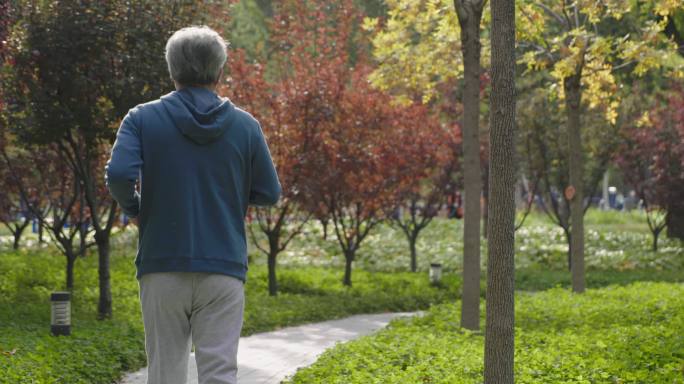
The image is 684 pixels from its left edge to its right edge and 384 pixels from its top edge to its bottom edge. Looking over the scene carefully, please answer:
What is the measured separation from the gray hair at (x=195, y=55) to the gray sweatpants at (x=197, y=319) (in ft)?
2.63

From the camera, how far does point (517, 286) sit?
66.2 feet

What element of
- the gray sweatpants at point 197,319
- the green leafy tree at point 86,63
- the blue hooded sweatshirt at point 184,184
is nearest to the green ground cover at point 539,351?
the gray sweatpants at point 197,319

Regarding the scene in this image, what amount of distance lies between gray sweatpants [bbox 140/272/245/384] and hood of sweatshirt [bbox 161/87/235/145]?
1.78 ft

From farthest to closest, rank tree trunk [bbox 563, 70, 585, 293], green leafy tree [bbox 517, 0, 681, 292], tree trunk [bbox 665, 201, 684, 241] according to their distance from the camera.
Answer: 1. tree trunk [bbox 665, 201, 684, 241]
2. tree trunk [bbox 563, 70, 585, 293]
3. green leafy tree [bbox 517, 0, 681, 292]

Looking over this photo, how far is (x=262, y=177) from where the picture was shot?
3.87 m

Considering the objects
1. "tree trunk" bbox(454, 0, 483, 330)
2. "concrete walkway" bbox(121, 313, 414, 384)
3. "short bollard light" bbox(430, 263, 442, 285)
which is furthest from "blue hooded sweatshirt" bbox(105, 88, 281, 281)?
"short bollard light" bbox(430, 263, 442, 285)

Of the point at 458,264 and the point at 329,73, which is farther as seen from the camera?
the point at 458,264

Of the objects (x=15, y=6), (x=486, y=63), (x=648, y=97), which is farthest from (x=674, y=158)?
(x=15, y=6)

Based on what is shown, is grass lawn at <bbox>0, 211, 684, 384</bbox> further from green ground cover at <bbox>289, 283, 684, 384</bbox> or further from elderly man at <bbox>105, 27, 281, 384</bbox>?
elderly man at <bbox>105, 27, 281, 384</bbox>

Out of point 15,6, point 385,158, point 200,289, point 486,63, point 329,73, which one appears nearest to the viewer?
point 200,289

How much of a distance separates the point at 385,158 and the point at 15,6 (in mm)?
8843

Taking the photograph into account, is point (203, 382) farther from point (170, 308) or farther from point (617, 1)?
point (617, 1)

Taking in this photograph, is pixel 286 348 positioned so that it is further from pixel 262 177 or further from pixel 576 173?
pixel 262 177

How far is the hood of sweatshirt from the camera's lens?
3627 millimetres
